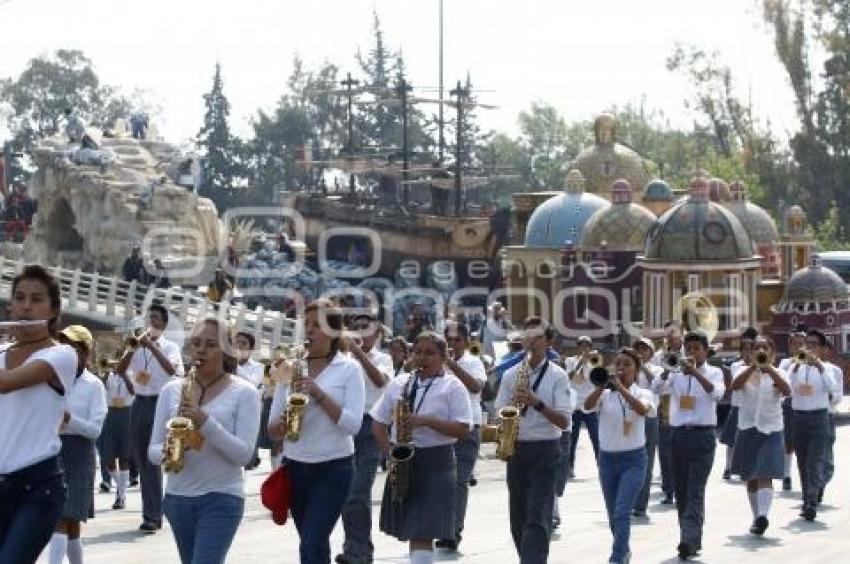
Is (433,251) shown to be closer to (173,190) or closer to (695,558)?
(173,190)

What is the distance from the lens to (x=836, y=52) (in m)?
71.5

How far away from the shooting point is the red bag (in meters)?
11.1

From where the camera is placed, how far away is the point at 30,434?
9.05 meters

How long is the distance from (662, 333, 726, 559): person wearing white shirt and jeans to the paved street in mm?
299

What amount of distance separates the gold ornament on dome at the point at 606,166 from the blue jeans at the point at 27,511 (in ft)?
168

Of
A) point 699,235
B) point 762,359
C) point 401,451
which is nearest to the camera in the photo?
point 401,451

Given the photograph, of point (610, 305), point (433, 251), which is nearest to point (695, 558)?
point (610, 305)

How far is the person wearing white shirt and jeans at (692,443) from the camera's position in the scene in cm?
1571

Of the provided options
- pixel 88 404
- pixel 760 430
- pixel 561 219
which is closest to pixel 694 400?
pixel 760 430

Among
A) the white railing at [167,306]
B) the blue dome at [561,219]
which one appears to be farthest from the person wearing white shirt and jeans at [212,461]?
the blue dome at [561,219]

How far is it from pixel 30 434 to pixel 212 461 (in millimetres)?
1101

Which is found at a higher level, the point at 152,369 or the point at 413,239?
the point at 413,239

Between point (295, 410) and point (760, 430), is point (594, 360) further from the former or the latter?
point (295, 410)

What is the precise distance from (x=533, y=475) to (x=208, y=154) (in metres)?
100.0
